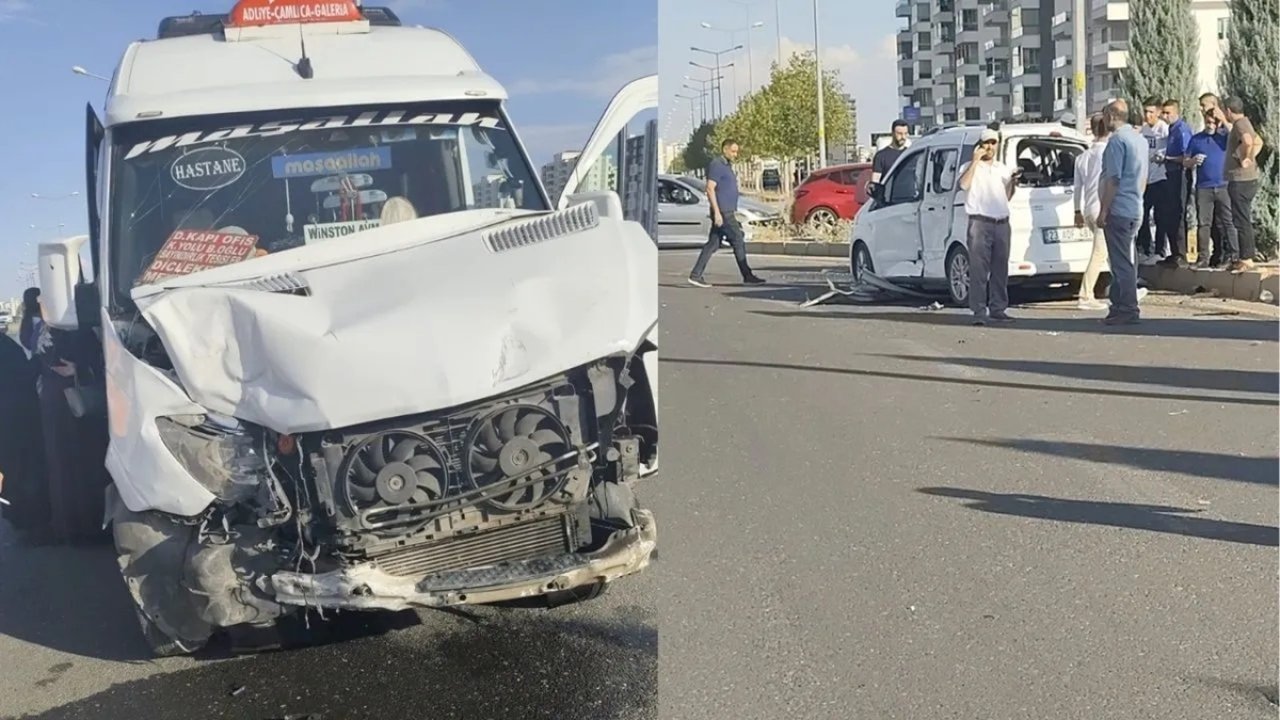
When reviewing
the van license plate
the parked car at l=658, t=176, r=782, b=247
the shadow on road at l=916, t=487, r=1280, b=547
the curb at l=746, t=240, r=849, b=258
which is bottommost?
the shadow on road at l=916, t=487, r=1280, b=547

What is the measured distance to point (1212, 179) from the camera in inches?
504

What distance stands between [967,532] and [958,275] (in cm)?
723

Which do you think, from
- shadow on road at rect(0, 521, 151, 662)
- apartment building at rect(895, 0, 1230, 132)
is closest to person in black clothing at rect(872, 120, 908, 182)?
shadow on road at rect(0, 521, 151, 662)

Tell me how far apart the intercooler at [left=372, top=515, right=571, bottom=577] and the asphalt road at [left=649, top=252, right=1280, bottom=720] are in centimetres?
30

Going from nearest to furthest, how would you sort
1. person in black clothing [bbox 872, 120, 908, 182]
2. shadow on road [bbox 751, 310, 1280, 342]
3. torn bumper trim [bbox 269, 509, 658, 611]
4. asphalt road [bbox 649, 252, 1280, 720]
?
1. torn bumper trim [bbox 269, 509, 658, 611]
2. asphalt road [bbox 649, 252, 1280, 720]
3. shadow on road [bbox 751, 310, 1280, 342]
4. person in black clothing [bbox 872, 120, 908, 182]

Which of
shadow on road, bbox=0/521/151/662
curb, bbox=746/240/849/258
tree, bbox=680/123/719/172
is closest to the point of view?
tree, bbox=680/123/719/172

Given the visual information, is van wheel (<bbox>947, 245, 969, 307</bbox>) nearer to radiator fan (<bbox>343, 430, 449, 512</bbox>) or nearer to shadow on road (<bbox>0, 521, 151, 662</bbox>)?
shadow on road (<bbox>0, 521, 151, 662</bbox>)

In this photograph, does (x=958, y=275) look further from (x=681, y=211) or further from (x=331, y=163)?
(x=331, y=163)

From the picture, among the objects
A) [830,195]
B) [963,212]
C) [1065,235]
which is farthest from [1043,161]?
[830,195]

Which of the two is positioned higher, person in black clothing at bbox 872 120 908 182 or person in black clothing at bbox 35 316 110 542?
person in black clothing at bbox 872 120 908 182

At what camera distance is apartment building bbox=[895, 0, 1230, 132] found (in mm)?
64188

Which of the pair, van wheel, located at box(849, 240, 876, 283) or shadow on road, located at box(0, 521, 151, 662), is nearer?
shadow on road, located at box(0, 521, 151, 662)

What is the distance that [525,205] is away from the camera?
353cm

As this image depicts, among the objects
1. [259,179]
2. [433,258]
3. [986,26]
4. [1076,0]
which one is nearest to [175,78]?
[259,179]
